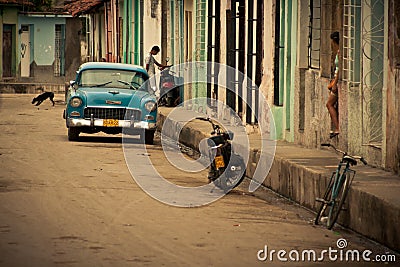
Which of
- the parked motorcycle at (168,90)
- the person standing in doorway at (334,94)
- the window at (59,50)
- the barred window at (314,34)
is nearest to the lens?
the person standing in doorway at (334,94)

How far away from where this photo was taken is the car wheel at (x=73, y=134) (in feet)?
66.0

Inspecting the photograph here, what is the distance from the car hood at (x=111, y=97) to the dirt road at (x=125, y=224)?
3260 millimetres

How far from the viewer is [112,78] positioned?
21.1 meters

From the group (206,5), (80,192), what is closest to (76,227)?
(80,192)

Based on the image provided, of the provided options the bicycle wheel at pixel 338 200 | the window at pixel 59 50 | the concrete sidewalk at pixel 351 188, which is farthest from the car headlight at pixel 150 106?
the window at pixel 59 50

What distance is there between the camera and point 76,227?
10500 mm

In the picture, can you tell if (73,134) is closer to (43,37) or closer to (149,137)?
(149,137)

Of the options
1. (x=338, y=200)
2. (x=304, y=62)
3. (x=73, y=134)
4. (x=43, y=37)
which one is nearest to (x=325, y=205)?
(x=338, y=200)

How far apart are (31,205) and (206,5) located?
45.9 feet

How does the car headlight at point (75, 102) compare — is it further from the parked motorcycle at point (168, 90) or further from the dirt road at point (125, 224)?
the parked motorcycle at point (168, 90)

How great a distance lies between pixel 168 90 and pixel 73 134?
26.4ft

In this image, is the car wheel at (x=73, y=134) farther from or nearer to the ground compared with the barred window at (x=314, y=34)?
nearer to the ground

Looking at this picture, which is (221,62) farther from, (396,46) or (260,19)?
(396,46)

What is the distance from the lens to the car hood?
19844 millimetres
